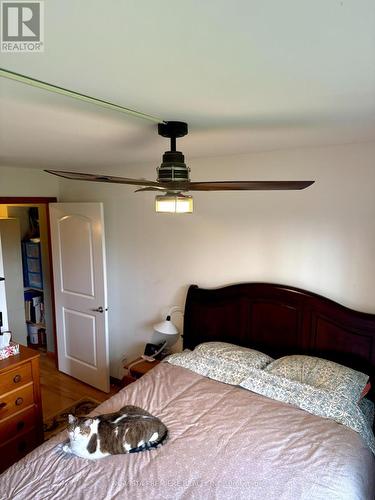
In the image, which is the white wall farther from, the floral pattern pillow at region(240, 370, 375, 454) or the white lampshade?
the floral pattern pillow at region(240, 370, 375, 454)

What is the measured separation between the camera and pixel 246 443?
5.87 ft

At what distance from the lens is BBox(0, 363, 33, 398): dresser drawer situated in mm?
2457

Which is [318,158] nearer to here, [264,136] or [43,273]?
[264,136]

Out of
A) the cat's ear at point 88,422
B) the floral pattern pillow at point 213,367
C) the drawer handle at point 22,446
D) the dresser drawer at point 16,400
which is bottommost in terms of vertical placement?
the drawer handle at point 22,446

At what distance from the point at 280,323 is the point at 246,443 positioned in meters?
1.02

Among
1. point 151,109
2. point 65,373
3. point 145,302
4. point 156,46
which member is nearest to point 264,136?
point 151,109

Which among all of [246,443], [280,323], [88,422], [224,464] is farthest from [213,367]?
[88,422]

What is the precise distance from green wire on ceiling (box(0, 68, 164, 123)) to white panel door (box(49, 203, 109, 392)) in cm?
207

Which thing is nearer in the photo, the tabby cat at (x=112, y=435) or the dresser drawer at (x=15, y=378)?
the tabby cat at (x=112, y=435)

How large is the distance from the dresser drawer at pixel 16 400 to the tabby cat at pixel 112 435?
99 cm

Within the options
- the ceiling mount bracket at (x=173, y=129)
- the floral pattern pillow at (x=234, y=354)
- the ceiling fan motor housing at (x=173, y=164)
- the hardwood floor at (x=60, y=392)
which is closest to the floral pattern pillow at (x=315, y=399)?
the floral pattern pillow at (x=234, y=354)

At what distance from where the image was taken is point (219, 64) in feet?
3.11

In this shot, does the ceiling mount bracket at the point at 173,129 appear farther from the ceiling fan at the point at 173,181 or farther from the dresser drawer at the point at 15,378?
the dresser drawer at the point at 15,378

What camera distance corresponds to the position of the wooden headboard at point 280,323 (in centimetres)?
232
